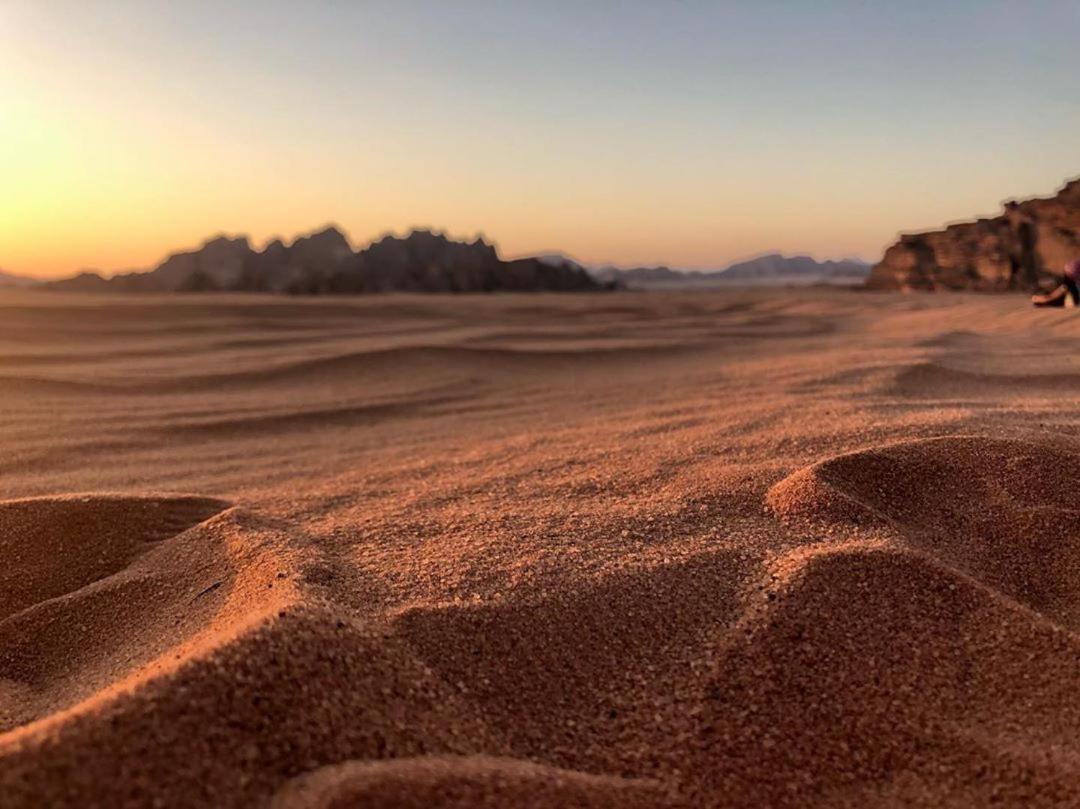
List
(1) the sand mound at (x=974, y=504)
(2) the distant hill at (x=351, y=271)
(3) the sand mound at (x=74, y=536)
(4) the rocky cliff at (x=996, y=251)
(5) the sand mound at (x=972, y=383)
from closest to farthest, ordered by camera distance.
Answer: (1) the sand mound at (x=974, y=504), (3) the sand mound at (x=74, y=536), (5) the sand mound at (x=972, y=383), (4) the rocky cliff at (x=996, y=251), (2) the distant hill at (x=351, y=271)

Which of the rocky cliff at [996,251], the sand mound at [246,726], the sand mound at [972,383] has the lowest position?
the sand mound at [246,726]

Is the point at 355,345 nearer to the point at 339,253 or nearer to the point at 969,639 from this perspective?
the point at 969,639

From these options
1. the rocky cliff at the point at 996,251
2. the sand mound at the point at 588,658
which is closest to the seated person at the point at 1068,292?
the rocky cliff at the point at 996,251

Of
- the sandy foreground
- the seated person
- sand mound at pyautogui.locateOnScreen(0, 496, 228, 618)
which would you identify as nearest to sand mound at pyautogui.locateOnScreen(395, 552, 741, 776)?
the sandy foreground

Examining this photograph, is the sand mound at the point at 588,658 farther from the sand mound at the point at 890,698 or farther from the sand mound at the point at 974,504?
the sand mound at the point at 974,504

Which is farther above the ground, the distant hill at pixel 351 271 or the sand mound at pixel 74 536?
the distant hill at pixel 351 271

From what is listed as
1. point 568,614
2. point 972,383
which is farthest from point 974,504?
point 972,383

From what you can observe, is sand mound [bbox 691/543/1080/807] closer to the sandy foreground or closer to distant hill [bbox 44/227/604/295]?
the sandy foreground

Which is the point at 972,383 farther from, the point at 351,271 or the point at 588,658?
the point at 351,271
